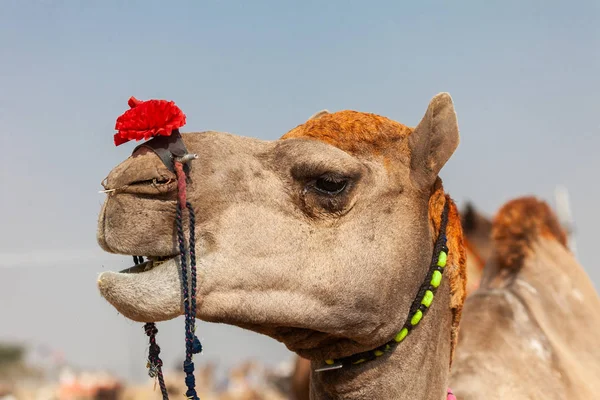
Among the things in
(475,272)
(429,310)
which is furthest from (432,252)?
(475,272)

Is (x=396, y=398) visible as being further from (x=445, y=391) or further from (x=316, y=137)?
(x=316, y=137)

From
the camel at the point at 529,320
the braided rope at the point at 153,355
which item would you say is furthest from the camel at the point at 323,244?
the camel at the point at 529,320

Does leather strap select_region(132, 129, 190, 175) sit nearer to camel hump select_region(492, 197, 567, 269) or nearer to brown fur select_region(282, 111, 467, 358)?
brown fur select_region(282, 111, 467, 358)

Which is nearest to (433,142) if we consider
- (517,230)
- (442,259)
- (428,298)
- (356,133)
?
(356,133)

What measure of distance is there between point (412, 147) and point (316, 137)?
0.43m

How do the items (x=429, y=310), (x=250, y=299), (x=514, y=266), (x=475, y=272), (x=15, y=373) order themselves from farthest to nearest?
(x=15, y=373)
(x=475, y=272)
(x=514, y=266)
(x=429, y=310)
(x=250, y=299)

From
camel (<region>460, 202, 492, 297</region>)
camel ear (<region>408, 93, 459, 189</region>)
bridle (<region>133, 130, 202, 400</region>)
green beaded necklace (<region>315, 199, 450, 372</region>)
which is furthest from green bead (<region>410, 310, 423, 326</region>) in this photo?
camel (<region>460, 202, 492, 297</region>)

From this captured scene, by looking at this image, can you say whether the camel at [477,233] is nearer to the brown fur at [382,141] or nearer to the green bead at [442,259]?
the brown fur at [382,141]

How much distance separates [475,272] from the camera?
677cm

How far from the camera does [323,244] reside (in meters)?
3.01

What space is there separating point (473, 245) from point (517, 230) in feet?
→ 7.23

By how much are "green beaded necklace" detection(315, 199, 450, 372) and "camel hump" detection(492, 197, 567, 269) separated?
6.78 feet

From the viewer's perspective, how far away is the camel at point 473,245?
6895 mm

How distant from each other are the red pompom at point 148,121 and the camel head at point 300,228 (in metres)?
0.09
